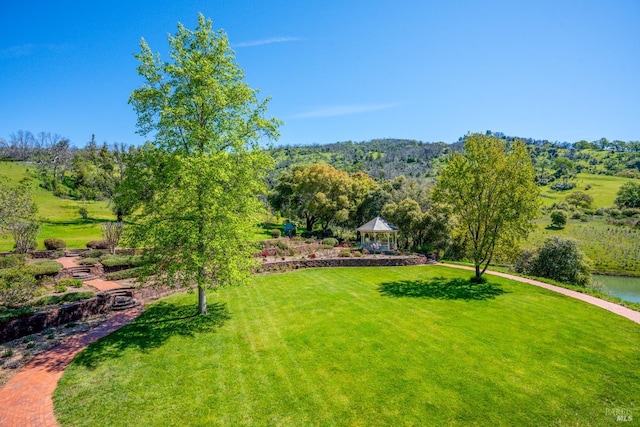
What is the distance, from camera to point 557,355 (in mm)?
10758

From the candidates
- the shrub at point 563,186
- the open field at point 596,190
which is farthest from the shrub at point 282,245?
the shrub at point 563,186

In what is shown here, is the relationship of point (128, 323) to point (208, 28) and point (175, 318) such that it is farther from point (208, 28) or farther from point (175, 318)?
point (208, 28)

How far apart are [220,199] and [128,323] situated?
730 cm

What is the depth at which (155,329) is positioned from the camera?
13.6 m

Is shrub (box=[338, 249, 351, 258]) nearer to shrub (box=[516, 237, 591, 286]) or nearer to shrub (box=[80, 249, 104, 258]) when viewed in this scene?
shrub (box=[516, 237, 591, 286])

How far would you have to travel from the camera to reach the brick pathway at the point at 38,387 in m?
7.92

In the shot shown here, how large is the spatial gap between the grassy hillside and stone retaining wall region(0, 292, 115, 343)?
20329mm

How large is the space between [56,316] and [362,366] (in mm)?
13615

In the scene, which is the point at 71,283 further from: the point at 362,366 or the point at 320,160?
the point at 320,160

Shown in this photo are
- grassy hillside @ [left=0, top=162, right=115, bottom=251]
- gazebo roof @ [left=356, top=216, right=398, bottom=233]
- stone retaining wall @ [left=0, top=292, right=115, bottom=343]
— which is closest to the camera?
stone retaining wall @ [left=0, top=292, right=115, bottom=343]

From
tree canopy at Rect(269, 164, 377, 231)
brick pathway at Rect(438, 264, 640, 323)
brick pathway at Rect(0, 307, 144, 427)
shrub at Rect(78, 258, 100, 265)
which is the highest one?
tree canopy at Rect(269, 164, 377, 231)

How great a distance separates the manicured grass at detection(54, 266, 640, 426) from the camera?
26.5 ft

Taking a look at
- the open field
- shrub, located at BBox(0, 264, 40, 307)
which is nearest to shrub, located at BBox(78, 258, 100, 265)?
shrub, located at BBox(0, 264, 40, 307)

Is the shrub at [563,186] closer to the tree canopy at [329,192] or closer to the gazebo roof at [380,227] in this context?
the tree canopy at [329,192]
